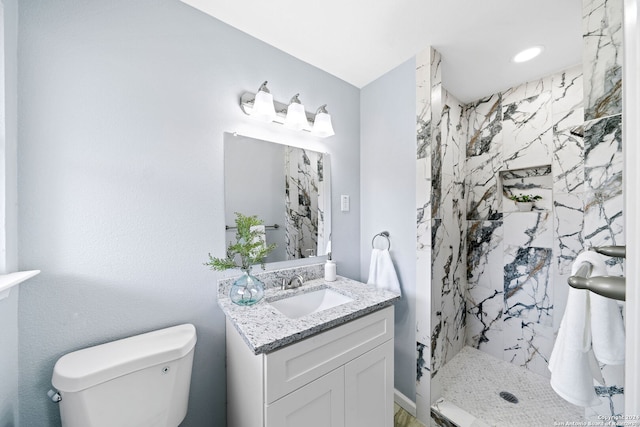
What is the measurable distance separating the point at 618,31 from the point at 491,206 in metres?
1.44

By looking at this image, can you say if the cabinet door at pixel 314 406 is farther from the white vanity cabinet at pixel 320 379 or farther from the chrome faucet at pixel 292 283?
the chrome faucet at pixel 292 283

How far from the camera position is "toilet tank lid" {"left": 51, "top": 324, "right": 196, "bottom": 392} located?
741mm

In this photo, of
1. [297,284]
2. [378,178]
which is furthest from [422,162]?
[297,284]

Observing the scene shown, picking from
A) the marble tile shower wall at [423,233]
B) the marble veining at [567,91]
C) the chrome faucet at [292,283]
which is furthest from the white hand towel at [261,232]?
the marble veining at [567,91]

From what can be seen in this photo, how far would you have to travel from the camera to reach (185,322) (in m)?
1.11

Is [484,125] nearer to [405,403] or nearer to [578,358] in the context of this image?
[578,358]

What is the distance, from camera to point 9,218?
2.52 ft

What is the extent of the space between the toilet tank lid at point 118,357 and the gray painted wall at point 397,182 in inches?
50.1

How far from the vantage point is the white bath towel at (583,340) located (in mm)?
623

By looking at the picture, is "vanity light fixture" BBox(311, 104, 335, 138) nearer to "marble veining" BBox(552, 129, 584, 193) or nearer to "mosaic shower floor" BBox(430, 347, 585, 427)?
"marble veining" BBox(552, 129, 584, 193)

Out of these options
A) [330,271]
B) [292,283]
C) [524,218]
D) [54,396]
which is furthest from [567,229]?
[54,396]

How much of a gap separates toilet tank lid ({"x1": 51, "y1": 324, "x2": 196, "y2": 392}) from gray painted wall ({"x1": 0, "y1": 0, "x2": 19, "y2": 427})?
0.47 ft

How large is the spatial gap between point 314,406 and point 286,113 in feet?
4.89

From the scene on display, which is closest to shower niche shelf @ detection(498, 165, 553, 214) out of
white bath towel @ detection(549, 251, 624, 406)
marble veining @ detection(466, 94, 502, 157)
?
marble veining @ detection(466, 94, 502, 157)
